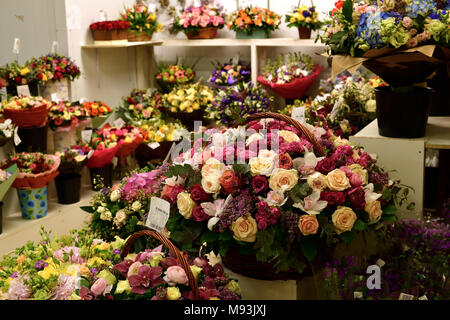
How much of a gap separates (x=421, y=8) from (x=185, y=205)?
1.04m

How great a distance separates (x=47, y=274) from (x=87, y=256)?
191 mm

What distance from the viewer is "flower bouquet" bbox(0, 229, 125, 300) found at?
5.18 feet

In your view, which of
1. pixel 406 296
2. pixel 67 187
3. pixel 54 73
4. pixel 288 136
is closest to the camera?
pixel 406 296

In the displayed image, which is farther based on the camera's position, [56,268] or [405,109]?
[405,109]

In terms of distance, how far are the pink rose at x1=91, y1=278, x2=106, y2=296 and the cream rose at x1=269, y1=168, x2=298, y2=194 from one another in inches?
21.2

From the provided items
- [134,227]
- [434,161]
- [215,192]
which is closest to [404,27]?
[215,192]

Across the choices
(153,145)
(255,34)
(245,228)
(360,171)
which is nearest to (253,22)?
(255,34)

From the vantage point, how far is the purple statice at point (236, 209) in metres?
1.59

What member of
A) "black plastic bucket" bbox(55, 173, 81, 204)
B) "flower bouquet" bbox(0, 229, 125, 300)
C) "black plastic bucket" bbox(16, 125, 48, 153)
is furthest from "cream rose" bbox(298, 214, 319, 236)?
"black plastic bucket" bbox(55, 173, 81, 204)

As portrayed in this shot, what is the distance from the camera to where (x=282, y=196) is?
1.60 meters

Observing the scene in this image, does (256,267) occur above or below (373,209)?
below

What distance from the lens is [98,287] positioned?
1.47 m

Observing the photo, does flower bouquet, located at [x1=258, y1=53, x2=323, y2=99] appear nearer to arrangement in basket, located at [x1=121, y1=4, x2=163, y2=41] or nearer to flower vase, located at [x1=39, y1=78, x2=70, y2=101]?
arrangement in basket, located at [x1=121, y1=4, x2=163, y2=41]

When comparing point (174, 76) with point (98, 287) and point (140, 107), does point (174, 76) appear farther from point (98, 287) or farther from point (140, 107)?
point (98, 287)
